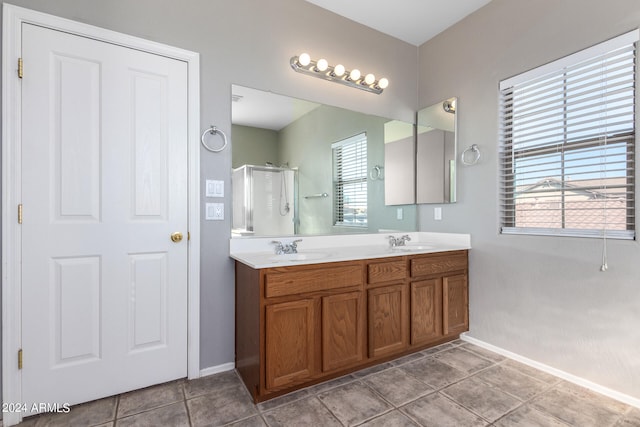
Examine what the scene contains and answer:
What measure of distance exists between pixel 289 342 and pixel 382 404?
0.60 meters

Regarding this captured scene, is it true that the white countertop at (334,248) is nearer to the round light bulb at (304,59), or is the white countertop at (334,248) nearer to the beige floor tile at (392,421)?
the beige floor tile at (392,421)

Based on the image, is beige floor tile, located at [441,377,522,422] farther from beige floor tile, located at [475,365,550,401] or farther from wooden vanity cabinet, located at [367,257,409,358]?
wooden vanity cabinet, located at [367,257,409,358]

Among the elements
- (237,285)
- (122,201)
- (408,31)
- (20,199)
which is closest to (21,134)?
(20,199)

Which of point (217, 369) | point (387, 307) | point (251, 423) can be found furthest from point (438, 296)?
point (217, 369)

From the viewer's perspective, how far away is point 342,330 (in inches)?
74.4

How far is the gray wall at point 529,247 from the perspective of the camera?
1.75 m

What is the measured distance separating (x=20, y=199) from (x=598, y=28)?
10.7ft

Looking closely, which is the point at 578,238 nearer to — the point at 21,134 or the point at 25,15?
the point at 21,134

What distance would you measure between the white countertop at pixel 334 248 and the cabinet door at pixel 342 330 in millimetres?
258

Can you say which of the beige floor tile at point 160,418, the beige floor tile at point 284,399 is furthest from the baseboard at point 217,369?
the beige floor tile at point 284,399

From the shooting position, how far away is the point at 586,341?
1.87 meters

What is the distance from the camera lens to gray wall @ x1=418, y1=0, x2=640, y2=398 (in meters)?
1.75

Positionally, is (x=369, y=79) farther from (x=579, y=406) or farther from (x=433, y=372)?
(x=579, y=406)

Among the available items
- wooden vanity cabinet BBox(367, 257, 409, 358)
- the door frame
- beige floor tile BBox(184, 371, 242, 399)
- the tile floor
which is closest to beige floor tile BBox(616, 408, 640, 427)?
the tile floor
